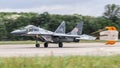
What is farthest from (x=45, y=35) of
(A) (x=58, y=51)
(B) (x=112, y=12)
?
(B) (x=112, y=12)

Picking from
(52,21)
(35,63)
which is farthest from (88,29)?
(35,63)

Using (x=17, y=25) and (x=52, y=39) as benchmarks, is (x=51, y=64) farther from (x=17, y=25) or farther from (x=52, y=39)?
(x=17, y=25)

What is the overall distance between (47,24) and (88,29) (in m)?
7.90

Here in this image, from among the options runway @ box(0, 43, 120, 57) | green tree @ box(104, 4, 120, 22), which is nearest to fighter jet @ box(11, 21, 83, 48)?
runway @ box(0, 43, 120, 57)

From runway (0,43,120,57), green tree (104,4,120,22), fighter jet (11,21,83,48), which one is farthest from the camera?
green tree (104,4,120,22)

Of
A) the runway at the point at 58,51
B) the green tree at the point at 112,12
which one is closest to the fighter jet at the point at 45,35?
the runway at the point at 58,51

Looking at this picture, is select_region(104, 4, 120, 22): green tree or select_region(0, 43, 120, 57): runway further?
select_region(104, 4, 120, 22): green tree

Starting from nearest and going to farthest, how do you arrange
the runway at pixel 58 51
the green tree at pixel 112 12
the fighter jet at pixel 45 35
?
the runway at pixel 58 51 < the fighter jet at pixel 45 35 < the green tree at pixel 112 12

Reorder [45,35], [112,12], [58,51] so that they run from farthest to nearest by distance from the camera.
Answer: [112,12], [45,35], [58,51]

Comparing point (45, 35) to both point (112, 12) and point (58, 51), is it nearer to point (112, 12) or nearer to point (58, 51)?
point (58, 51)

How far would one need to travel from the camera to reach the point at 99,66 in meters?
10.3

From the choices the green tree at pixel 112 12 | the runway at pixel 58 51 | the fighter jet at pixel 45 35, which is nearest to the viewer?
the runway at pixel 58 51

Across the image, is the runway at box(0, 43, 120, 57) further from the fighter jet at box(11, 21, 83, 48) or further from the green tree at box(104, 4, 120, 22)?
the green tree at box(104, 4, 120, 22)

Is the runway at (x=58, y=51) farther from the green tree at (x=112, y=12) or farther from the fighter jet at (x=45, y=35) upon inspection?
the green tree at (x=112, y=12)
